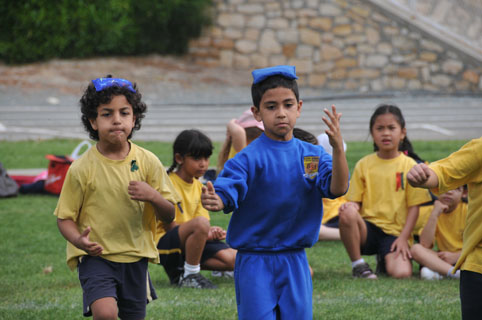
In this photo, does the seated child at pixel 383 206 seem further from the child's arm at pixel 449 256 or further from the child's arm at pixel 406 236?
the child's arm at pixel 449 256

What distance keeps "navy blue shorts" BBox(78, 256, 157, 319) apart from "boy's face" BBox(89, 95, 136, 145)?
65 centimetres

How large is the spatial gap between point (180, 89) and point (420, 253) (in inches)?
587

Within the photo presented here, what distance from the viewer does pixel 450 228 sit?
6043 millimetres

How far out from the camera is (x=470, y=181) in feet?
11.3

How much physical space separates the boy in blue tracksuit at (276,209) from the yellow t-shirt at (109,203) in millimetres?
584

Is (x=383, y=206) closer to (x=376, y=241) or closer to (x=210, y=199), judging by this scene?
(x=376, y=241)

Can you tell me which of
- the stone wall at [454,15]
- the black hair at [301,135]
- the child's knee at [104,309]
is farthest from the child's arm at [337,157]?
the stone wall at [454,15]

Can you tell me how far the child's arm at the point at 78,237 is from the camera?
3652mm

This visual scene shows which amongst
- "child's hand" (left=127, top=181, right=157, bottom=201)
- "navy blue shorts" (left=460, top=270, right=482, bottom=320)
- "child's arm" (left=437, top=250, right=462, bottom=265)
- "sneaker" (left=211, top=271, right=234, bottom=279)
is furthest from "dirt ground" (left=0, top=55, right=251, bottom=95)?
"navy blue shorts" (left=460, top=270, right=482, bottom=320)

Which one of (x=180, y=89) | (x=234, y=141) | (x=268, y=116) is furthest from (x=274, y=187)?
(x=180, y=89)

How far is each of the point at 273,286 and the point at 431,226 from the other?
9.13ft

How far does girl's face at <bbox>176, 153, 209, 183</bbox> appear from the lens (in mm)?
5699

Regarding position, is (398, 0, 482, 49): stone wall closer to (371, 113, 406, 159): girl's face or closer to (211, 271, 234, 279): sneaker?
(371, 113, 406, 159): girl's face

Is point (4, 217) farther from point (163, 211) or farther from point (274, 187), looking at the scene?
→ point (274, 187)
